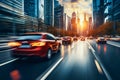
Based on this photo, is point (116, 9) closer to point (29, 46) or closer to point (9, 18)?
point (9, 18)

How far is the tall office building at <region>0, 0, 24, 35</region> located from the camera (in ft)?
270

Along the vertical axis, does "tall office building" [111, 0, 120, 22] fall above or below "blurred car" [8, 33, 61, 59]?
above

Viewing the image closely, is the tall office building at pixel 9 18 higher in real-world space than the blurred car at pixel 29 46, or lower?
higher

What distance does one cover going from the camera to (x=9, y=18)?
290 feet

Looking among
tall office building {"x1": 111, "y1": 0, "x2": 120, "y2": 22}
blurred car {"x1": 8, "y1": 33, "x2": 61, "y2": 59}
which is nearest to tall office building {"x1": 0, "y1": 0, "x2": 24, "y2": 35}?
tall office building {"x1": 111, "y1": 0, "x2": 120, "y2": 22}

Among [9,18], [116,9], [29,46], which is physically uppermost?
[116,9]

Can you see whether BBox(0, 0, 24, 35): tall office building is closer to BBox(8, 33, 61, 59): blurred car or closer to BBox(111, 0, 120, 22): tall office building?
BBox(111, 0, 120, 22): tall office building

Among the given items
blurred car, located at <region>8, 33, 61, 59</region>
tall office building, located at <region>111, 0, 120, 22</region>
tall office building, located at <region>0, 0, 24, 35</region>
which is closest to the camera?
blurred car, located at <region>8, 33, 61, 59</region>

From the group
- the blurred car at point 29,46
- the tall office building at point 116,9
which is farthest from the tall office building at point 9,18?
the blurred car at point 29,46

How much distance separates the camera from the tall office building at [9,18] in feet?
270

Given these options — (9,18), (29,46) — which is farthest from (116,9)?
(29,46)

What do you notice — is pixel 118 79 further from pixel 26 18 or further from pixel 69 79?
pixel 26 18

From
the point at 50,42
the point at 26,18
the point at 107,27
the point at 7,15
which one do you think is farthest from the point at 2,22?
the point at 50,42

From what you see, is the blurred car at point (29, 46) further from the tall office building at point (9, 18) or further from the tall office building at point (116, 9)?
the tall office building at point (116, 9)
